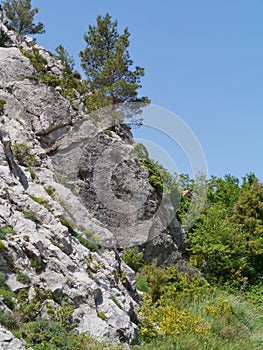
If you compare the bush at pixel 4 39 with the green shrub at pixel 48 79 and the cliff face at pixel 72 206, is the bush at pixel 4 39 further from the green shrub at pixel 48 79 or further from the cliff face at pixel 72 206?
the green shrub at pixel 48 79

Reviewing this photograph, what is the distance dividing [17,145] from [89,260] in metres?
5.56

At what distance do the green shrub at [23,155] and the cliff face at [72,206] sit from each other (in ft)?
0.13

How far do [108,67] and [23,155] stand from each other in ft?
39.2

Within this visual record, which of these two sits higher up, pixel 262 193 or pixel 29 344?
pixel 262 193

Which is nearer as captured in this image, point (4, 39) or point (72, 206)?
point (72, 206)

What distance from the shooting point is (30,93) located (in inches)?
834

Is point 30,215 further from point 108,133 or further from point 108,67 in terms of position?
point 108,67

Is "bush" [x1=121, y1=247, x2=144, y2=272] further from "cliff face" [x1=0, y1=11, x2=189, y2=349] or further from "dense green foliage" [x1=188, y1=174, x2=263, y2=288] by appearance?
"dense green foliage" [x1=188, y1=174, x2=263, y2=288]

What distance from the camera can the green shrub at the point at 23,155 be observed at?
52.6 ft

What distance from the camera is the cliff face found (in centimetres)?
1077

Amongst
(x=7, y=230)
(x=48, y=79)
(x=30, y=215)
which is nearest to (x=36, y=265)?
(x=7, y=230)

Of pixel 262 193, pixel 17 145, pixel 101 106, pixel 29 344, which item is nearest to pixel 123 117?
pixel 101 106

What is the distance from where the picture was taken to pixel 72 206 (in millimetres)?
16203

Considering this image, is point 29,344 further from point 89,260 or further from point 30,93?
point 30,93
